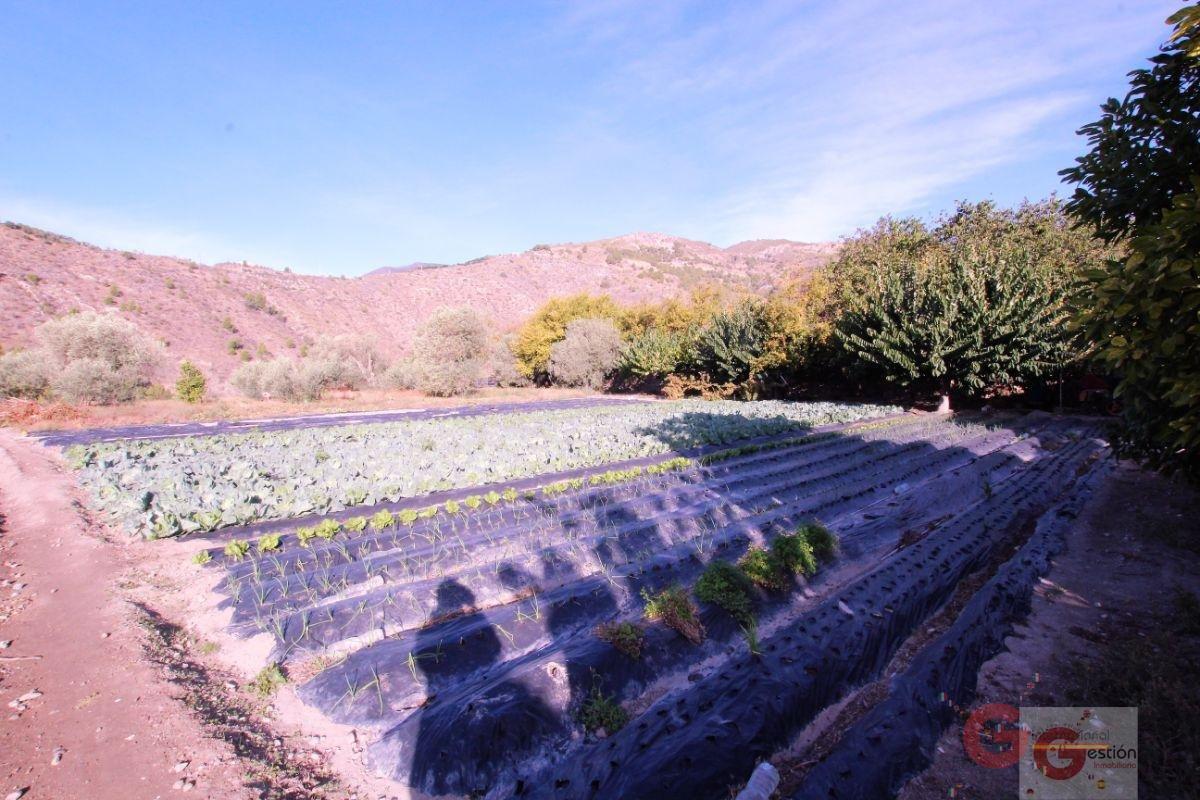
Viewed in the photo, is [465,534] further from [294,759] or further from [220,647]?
[294,759]

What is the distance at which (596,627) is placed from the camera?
13.5 feet

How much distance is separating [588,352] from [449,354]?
9.76 meters

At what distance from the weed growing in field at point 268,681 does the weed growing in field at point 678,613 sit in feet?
9.39

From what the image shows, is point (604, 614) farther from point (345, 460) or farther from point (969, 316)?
point (969, 316)

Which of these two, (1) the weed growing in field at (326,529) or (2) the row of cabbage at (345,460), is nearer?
(1) the weed growing in field at (326,529)

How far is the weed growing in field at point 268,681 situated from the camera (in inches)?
141

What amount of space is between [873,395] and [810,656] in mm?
23688

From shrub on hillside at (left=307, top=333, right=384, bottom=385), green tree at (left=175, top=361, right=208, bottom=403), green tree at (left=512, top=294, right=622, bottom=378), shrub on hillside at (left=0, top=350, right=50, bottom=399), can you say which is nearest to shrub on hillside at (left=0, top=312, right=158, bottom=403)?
shrub on hillside at (left=0, top=350, right=50, bottom=399)

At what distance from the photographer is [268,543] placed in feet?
19.2

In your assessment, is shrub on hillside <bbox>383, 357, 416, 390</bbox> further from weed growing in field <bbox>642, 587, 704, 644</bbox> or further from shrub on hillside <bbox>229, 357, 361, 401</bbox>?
weed growing in field <bbox>642, 587, 704, 644</bbox>

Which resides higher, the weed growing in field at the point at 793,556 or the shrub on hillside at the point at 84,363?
the shrub on hillside at the point at 84,363

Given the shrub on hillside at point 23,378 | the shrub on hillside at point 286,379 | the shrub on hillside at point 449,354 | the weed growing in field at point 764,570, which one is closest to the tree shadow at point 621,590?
the weed growing in field at point 764,570

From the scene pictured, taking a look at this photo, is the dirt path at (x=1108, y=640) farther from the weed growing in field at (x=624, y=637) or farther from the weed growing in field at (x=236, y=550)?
the weed growing in field at (x=236, y=550)

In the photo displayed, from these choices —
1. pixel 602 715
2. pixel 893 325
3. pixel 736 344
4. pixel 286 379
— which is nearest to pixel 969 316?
pixel 893 325
